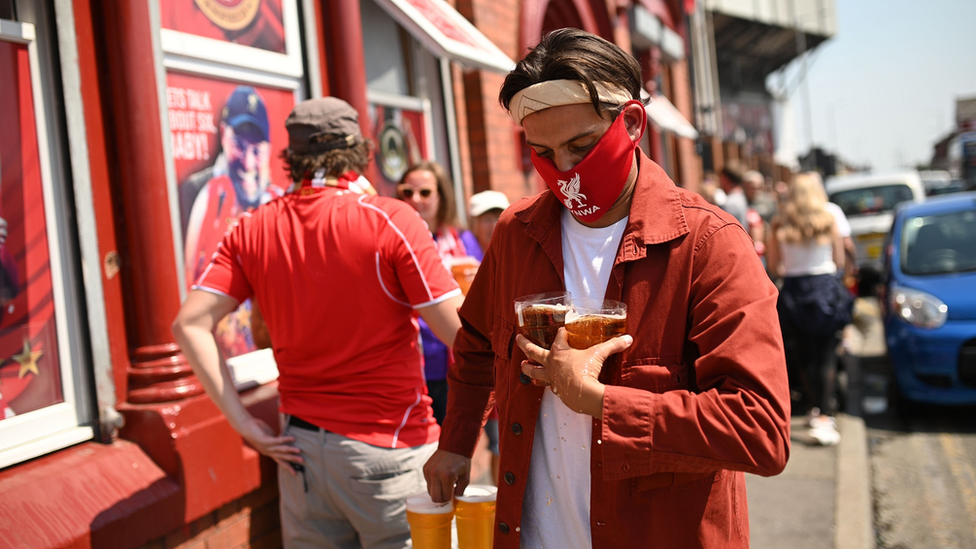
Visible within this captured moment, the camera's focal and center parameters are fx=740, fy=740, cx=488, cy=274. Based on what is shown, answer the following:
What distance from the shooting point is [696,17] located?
1747 cm

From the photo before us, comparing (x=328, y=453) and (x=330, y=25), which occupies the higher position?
(x=330, y=25)

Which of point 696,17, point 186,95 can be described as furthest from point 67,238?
point 696,17

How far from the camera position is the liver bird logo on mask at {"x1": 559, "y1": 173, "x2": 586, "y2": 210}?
1.68 metres

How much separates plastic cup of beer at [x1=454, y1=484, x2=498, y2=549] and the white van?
1235 centimetres

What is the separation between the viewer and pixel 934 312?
5863 mm

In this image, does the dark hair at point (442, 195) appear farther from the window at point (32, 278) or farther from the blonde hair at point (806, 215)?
the blonde hair at point (806, 215)

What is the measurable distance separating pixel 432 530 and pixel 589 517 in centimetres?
48

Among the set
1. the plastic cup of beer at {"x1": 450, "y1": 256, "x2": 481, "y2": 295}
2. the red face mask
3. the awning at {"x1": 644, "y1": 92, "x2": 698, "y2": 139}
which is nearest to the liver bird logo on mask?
the red face mask

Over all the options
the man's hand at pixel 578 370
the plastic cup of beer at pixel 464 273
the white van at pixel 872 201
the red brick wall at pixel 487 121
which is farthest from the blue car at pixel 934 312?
the white van at pixel 872 201

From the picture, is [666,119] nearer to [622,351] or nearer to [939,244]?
[939,244]

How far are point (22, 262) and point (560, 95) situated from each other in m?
2.25

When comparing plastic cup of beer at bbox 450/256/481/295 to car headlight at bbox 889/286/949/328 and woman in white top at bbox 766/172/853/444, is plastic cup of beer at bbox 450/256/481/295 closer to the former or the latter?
woman in white top at bbox 766/172/853/444

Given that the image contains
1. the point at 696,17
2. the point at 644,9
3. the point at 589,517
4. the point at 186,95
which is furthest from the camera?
the point at 696,17

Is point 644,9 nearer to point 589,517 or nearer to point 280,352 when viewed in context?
point 280,352
